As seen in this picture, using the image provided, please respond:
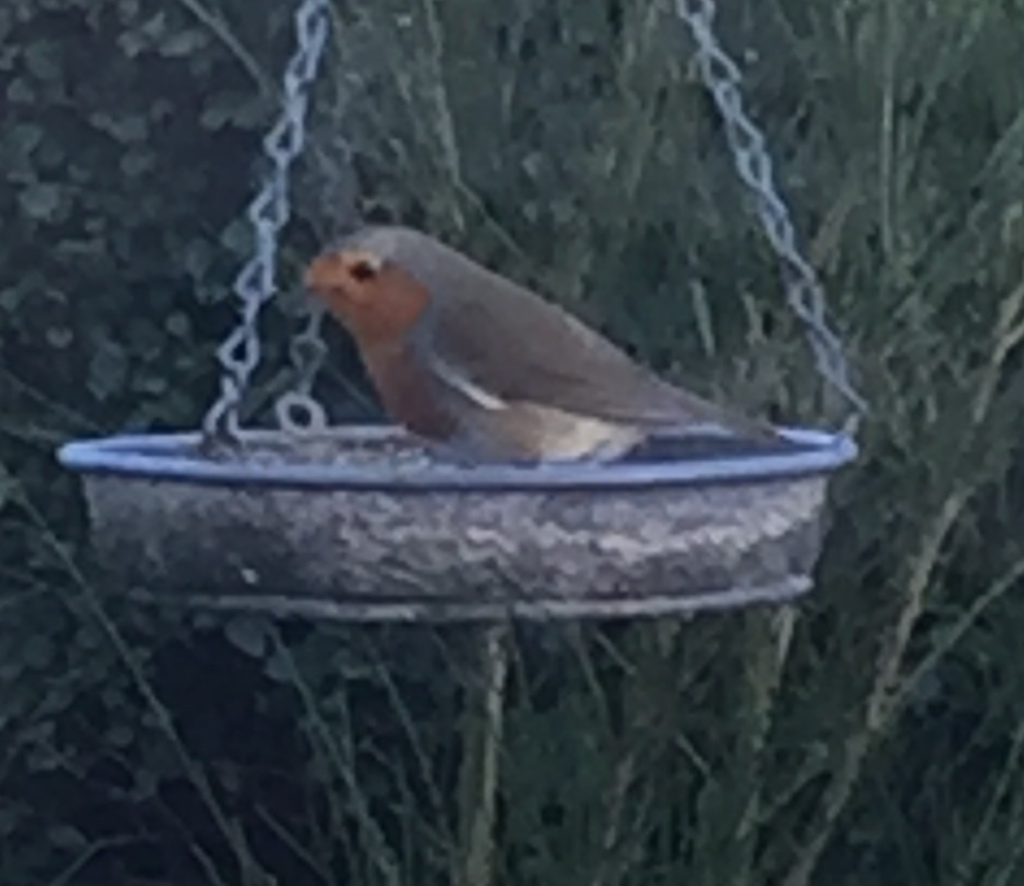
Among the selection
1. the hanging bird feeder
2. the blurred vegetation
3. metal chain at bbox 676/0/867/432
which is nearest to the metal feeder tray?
the hanging bird feeder

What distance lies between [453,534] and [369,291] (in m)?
0.28

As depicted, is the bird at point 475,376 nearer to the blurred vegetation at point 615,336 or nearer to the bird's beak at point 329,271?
the bird's beak at point 329,271

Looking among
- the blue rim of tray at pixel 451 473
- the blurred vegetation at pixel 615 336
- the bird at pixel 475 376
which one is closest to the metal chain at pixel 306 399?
the bird at pixel 475 376

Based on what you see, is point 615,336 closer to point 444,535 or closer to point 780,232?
point 780,232

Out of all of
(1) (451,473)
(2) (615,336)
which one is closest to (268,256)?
(1) (451,473)

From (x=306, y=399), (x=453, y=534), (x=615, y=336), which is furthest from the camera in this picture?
(x=615, y=336)

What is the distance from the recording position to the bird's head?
73.7 inches

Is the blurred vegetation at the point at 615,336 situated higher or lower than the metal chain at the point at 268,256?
lower

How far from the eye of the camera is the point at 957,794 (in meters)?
3.23

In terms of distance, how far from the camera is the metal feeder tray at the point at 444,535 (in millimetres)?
1638

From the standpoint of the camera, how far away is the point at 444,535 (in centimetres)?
164

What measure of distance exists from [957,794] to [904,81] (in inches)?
30.6

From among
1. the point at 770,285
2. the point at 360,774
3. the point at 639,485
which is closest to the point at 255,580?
the point at 639,485

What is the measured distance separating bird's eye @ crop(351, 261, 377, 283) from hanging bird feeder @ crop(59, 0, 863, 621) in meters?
0.16
